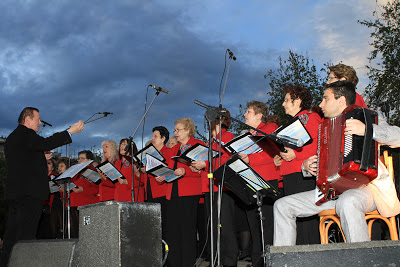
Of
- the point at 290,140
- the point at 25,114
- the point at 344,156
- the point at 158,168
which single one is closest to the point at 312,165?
the point at 290,140

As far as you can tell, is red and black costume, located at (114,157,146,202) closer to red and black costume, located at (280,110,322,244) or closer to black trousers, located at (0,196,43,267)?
black trousers, located at (0,196,43,267)

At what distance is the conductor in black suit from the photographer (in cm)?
511

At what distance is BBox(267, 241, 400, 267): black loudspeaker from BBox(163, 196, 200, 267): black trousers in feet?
11.3

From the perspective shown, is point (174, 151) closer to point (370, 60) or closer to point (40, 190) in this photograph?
point (40, 190)

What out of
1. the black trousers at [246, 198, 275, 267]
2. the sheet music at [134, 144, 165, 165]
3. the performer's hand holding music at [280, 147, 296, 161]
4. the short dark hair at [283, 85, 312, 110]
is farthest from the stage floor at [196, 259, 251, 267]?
the short dark hair at [283, 85, 312, 110]

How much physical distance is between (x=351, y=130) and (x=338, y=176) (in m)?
0.37

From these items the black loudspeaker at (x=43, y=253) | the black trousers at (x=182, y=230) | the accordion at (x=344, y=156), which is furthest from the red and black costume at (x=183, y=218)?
the accordion at (x=344, y=156)

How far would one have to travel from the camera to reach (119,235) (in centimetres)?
306

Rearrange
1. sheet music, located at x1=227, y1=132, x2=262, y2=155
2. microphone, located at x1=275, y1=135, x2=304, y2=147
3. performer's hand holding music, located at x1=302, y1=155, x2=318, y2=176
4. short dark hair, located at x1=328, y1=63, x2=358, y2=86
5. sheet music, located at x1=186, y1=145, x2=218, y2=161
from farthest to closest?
sheet music, located at x1=186, y1=145, x2=218, y2=161, short dark hair, located at x1=328, y1=63, x2=358, y2=86, sheet music, located at x1=227, y1=132, x2=262, y2=155, performer's hand holding music, located at x1=302, y1=155, x2=318, y2=176, microphone, located at x1=275, y1=135, x2=304, y2=147

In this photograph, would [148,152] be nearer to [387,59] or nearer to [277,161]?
[277,161]

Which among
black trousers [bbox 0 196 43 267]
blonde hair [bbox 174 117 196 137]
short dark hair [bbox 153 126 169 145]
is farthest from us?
short dark hair [bbox 153 126 169 145]

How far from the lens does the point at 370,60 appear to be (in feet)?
54.4

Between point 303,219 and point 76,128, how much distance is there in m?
3.35

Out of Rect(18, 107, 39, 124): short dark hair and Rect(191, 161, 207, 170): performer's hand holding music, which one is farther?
Rect(18, 107, 39, 124): short dark hair
